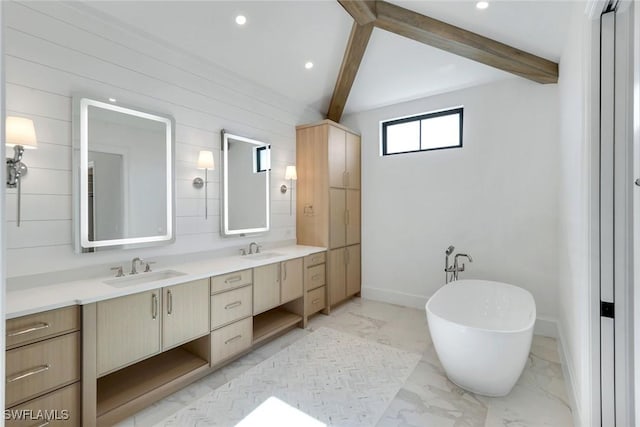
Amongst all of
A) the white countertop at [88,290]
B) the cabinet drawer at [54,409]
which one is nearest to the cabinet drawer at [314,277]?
the white countertop at [88,290]

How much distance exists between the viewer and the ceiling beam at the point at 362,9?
2.43 m

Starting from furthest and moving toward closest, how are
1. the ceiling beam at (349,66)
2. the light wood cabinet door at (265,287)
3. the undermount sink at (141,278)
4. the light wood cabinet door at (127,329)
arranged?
the ceiling beam at (349,66) < the light wood cabinet door at (265,287) < the undermount sink at (141,278) < the light wood cabinet door at (127,329)

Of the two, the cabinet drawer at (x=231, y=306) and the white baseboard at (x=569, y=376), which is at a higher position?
the cabinet drawer at (x=231, y=306)

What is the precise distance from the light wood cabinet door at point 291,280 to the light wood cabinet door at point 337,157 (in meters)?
1.16

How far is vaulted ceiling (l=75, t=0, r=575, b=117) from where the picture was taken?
91.2 inches

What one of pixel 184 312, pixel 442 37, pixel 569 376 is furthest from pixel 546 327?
pixel 184 312

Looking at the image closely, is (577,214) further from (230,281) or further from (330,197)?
(230,281)

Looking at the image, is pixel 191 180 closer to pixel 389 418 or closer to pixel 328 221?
pixel 328 221

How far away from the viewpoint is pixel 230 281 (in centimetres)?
246

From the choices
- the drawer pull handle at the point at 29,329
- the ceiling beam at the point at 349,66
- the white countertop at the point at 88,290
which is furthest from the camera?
the ceiling beam at the point at 349,66

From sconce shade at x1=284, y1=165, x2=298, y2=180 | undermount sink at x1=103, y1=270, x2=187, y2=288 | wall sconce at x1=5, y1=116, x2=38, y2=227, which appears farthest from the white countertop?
sconce shade at x1=284, y1=165, x2=298, y2=180

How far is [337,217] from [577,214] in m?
2.44

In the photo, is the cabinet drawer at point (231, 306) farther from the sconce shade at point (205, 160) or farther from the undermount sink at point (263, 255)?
the sconce shade at point (205, 160)

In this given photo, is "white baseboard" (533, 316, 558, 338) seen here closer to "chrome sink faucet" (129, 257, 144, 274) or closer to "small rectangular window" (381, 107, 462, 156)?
"small rectangular window" (381, 107, 462, 156)
